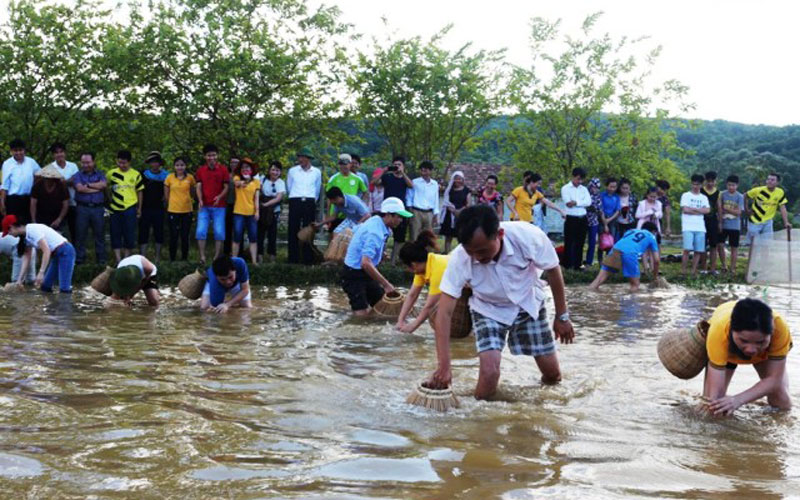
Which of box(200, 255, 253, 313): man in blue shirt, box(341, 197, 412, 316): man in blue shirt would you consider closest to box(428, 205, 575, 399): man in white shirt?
box(341, 197, 412, 316): man in blue shirt

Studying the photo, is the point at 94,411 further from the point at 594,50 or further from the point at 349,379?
the point at 594,50

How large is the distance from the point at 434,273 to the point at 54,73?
10435 mm

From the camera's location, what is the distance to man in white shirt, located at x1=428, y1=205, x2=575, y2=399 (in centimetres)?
629

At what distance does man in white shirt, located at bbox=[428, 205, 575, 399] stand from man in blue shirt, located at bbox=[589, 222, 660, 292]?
26.9 feet

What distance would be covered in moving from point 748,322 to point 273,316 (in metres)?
6.82

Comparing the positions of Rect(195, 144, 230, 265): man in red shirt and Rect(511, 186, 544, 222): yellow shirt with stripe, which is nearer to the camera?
Rect(195, 144, 230, 265): man in red shirt

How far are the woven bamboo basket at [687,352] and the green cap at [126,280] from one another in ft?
23.1

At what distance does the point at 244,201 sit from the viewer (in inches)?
617

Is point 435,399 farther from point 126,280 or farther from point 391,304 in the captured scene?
point 126,280

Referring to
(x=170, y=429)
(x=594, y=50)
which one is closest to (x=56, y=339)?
(x=170, y=429)

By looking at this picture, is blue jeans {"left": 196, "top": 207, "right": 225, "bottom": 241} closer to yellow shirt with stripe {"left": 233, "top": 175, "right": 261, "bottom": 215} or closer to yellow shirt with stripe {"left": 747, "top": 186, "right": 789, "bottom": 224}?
yellow shirt with stripe {"left": 233, "top": 175, "right": 261, "bottom": 215}

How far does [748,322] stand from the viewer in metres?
5.68

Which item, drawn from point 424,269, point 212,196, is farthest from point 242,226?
point 424,269

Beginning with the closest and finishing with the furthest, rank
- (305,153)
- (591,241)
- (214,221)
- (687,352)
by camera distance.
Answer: (687,352) → (214,221) → (305,153) → (591,241)
